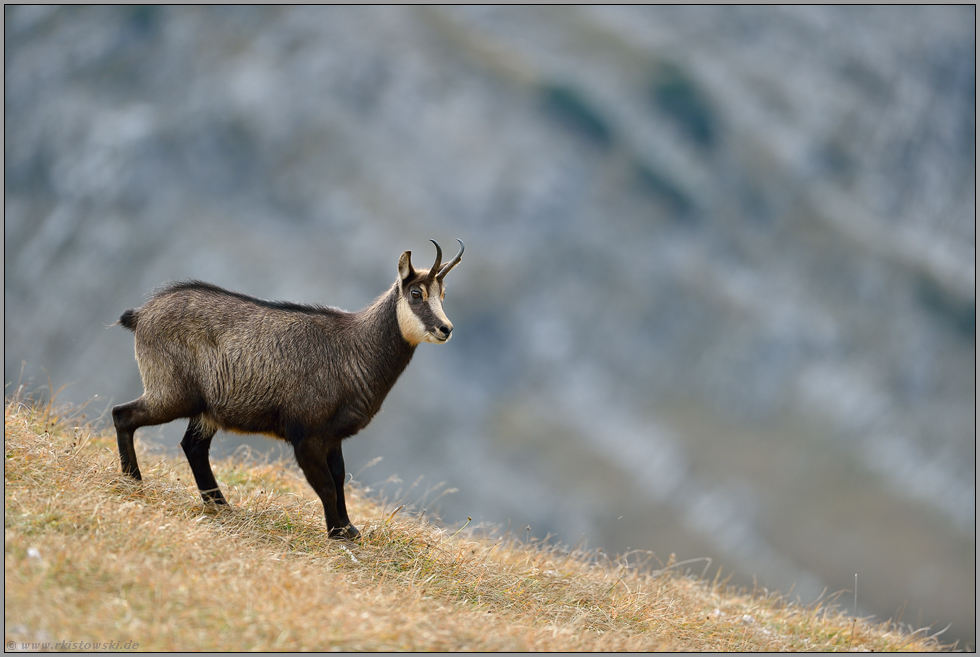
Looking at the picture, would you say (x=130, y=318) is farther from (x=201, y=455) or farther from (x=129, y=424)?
(x=201, y=455)

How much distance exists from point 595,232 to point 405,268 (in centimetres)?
7311

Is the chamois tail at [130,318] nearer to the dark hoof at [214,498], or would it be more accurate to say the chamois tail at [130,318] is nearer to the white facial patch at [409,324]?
the dark hoof at [214,498]

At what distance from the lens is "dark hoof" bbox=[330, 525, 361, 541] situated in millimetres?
7570

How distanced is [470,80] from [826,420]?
4770 centimetres

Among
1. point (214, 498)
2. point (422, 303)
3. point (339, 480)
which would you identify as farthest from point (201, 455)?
point (422, 303)

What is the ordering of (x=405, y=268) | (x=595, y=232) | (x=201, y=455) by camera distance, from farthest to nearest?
(x=595, y=232) < (x=201, y=455) < (x=405, y=268)

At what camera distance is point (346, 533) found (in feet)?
25.1

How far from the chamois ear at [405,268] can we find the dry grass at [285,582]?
100 inches

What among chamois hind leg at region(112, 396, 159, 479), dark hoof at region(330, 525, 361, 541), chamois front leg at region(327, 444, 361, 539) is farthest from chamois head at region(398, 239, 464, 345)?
chamois hind leg at region(112, 396, 159, 479)

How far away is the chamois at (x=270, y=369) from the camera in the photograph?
7406mm

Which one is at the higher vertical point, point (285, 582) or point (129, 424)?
point (129, 424)

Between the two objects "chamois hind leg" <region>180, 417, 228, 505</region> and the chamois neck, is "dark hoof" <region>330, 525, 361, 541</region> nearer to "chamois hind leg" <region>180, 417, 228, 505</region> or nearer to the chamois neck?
"chamois hind leg" <region>180, 417, 228, 505</region>

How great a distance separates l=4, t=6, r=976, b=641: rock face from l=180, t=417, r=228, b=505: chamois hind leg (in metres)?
51.9

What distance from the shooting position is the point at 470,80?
271ft
